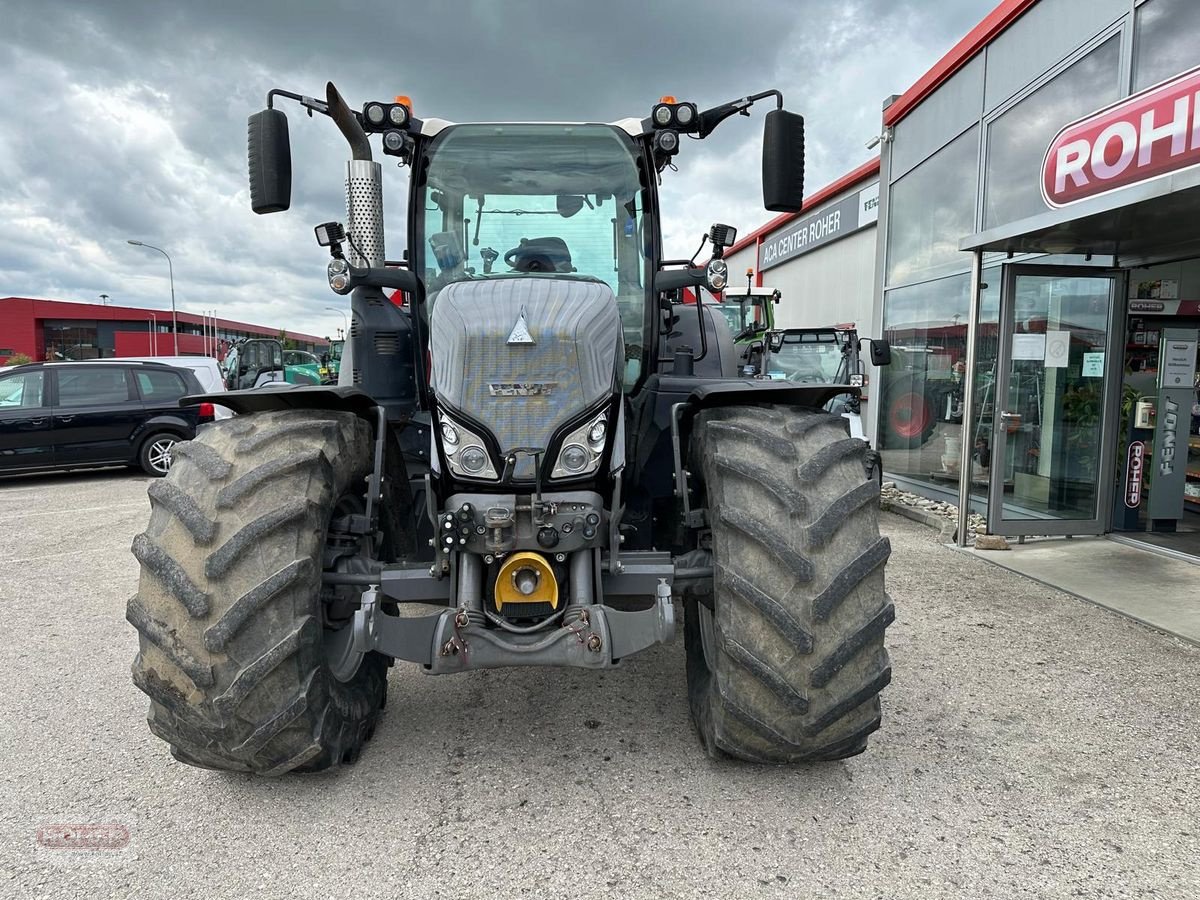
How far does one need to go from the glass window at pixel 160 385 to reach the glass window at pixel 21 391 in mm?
1172

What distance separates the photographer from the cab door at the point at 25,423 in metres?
10.4

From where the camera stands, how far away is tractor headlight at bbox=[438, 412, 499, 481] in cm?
267

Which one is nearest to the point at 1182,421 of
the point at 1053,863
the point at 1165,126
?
the point at 1165,126

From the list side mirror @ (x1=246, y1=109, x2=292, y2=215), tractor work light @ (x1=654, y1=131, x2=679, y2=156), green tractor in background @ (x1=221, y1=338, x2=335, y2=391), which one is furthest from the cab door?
tractor work light @ (x1=654, y1=131, x2=679, y2=156)

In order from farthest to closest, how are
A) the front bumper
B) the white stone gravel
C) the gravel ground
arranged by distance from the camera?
the white stone gravel < the front bumper < the gravel ground

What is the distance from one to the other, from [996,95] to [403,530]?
8.43 metres

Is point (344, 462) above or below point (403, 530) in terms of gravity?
above

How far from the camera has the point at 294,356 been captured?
95.7 feet

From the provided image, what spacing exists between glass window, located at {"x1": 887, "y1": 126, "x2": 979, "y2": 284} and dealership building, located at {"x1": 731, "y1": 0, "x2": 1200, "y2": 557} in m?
0.04

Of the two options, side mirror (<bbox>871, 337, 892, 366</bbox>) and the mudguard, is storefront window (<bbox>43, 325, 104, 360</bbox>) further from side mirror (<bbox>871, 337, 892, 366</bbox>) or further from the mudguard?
the mudguard

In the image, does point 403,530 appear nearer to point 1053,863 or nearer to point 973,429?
point 1053,863

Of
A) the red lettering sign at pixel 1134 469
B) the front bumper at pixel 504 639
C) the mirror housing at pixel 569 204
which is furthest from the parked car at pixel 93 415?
the red lettering sign at pixel 1134 469

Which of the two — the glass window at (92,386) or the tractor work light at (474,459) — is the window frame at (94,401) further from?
the tractor work light at (474,459)

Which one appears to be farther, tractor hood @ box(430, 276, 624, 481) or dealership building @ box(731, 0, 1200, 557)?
dealership building @ box(731, 0, 1200, 557)
